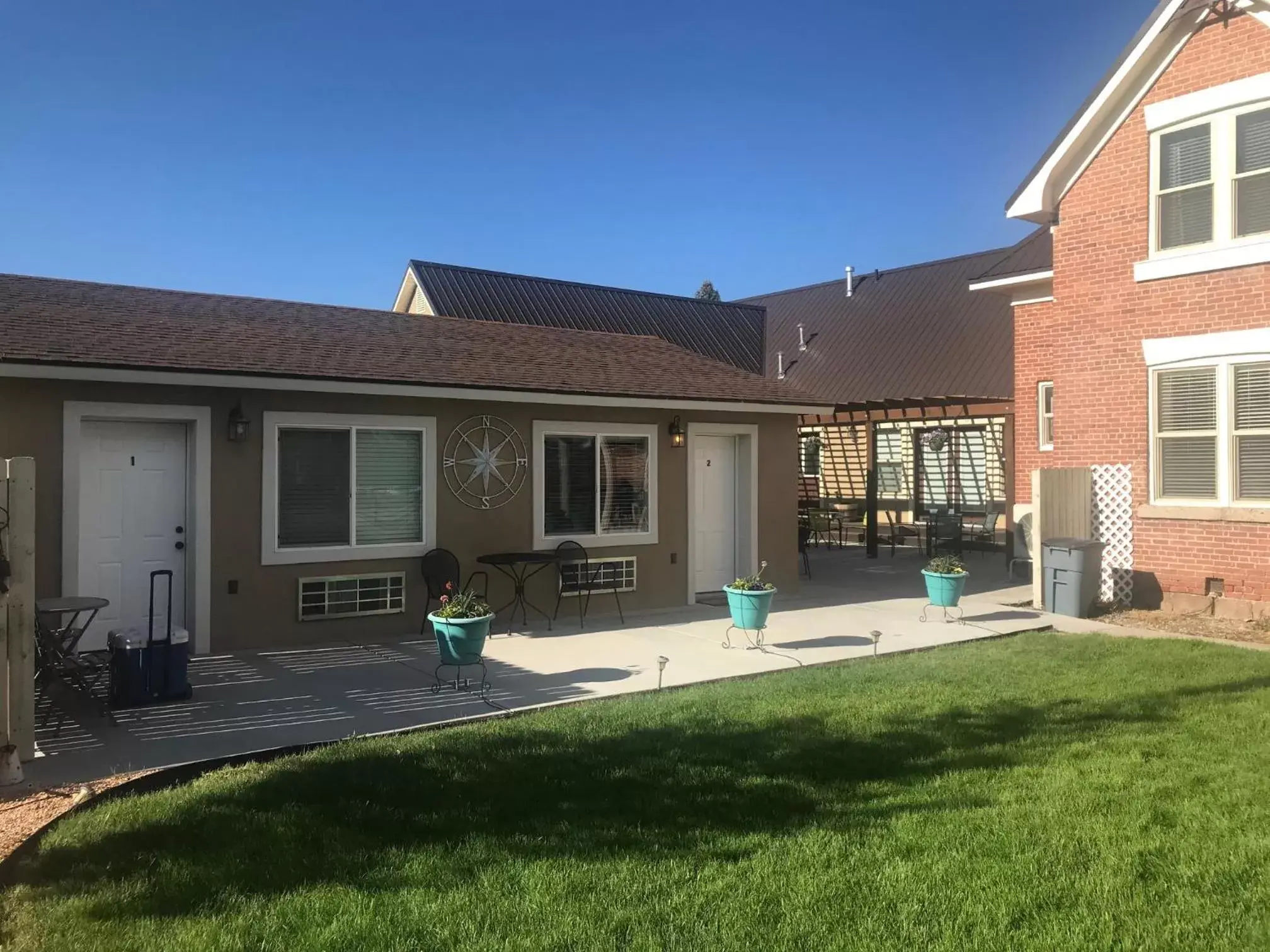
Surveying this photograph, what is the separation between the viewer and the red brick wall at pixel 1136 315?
10750 mm

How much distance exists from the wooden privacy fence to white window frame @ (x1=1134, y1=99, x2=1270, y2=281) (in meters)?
12.0

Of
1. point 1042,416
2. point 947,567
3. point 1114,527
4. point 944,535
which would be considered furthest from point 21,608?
point 944,535

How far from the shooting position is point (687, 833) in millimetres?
4523

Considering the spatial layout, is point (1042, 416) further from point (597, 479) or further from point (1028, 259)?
point (597, 479)

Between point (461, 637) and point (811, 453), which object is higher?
point (811, 453)

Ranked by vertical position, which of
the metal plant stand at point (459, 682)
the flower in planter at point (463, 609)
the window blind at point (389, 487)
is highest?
the window blind at point (389, 487)

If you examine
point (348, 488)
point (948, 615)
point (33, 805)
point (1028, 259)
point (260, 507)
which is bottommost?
point (33, 805)

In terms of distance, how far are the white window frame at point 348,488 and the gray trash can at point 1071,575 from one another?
25.4ft

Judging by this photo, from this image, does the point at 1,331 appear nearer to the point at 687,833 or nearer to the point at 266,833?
the point at 266,833

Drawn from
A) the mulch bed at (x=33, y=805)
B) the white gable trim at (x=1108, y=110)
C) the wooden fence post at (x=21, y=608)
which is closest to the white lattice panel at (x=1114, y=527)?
the white gable trim at (x=1108, y=110)

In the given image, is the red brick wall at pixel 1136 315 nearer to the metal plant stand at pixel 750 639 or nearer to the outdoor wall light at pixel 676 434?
the outdoor wall light at pixel 676 434

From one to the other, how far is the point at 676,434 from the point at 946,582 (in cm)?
389

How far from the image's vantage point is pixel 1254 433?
1066cm

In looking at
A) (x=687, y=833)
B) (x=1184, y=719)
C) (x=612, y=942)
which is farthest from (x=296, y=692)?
(x=1184, y=719)
